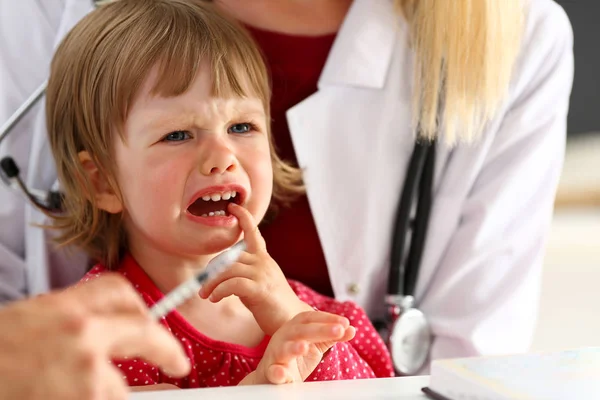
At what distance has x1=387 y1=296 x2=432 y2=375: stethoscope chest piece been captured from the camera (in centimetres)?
113

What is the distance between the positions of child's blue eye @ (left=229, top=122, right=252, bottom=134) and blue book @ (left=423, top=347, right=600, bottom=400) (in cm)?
41

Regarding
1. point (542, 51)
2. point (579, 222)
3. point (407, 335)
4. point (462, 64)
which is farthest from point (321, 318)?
point (579, 222)

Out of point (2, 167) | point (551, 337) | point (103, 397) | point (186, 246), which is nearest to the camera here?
point (103, 397)

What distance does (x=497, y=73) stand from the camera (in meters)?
1.17

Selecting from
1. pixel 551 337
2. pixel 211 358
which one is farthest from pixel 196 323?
pixel 551 337

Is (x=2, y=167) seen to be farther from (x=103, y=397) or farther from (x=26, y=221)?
(x=103, y=397)

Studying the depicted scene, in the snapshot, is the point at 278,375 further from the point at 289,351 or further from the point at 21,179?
the point at 21,179

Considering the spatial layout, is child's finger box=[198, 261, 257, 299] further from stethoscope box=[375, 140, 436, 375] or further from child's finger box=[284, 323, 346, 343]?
stethoscope box=[375, 140, 436, 375]

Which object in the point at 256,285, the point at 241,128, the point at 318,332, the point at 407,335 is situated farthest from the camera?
the point at 407,335

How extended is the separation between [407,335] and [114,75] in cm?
50

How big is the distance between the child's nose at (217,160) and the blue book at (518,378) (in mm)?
346

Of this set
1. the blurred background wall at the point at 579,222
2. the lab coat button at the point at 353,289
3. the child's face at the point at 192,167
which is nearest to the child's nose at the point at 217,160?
the child's face at the point at 192,167

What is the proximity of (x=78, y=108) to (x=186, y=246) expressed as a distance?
0.75ft

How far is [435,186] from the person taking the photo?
122 centimetres
